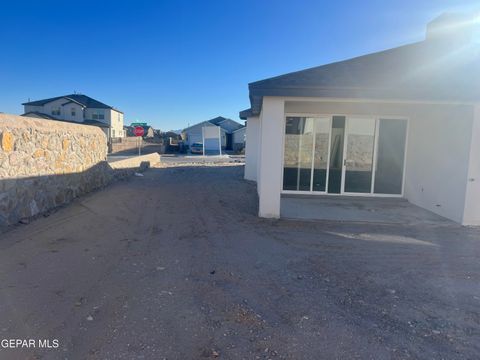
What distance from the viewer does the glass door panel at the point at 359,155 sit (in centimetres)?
1002

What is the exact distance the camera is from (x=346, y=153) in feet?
32.8

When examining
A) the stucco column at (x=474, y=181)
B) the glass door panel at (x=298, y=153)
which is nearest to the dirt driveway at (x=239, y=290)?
the stucco column at (x=474, y=181)

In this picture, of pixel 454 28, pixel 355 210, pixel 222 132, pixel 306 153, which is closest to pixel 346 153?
pixel 306 153

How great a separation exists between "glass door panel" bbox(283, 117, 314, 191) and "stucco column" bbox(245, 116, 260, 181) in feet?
10.6

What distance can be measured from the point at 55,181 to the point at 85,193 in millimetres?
2031

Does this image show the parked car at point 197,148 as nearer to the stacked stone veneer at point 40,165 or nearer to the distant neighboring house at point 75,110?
the distant neighboring house at point 75,110

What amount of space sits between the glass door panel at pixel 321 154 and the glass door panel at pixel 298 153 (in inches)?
6.1

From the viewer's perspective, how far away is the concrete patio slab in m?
7.79

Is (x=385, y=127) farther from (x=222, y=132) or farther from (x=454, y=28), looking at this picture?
(x=222, y=132)

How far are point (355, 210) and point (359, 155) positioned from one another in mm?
2221

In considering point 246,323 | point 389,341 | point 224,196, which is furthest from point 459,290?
point 224,196

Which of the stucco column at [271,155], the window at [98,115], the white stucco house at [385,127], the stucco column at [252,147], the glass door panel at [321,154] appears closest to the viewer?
the white stucco house at [385,127]

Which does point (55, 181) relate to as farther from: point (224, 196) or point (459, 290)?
point (459, 290)

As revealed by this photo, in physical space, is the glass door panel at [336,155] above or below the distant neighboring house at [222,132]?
below
